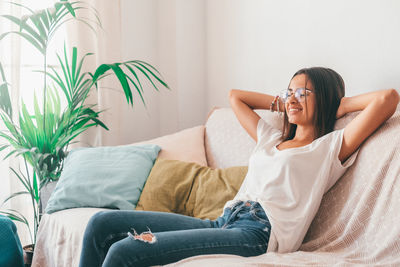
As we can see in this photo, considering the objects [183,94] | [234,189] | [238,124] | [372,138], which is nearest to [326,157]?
[372,138]

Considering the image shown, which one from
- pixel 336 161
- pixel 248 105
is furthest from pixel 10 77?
pixel 336 161

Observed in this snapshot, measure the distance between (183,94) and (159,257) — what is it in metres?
1.69

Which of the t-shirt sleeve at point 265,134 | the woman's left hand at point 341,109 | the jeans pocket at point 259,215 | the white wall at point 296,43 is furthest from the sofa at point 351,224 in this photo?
the white wall at point 296,43

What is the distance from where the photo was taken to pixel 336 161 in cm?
144

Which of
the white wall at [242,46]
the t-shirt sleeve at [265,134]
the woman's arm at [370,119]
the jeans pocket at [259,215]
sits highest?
the white wall at [242,46]

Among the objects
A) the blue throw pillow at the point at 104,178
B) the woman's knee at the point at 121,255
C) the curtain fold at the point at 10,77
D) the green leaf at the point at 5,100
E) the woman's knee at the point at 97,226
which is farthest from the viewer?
the curtain fold at the point at 10,77

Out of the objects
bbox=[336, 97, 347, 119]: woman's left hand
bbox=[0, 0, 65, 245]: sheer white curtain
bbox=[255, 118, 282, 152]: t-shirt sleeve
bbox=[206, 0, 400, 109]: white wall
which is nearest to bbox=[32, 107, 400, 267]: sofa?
bbox=[336, 97, 347, 119]: woman's left hand

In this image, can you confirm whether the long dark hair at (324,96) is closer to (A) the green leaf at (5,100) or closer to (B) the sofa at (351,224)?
(B) the sofa at (351,224)

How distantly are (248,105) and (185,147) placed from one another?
0.38 m

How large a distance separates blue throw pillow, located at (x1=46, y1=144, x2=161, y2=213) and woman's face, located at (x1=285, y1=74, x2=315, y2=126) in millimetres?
732

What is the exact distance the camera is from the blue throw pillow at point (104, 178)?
1840 mm

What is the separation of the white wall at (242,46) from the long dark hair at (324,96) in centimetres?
27

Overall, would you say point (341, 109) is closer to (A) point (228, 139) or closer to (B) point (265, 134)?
(B) point (265, 134)

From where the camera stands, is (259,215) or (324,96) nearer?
(259,215)
